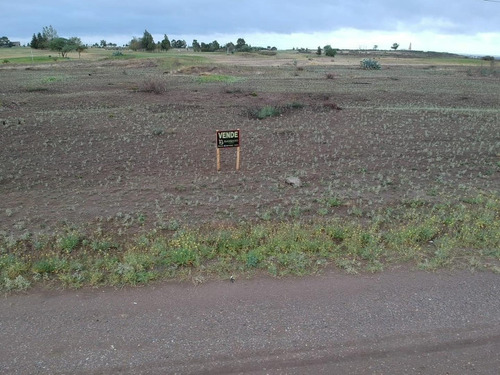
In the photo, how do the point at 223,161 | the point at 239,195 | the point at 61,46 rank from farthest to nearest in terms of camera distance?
1. the point at 61,46
2. the point at 223,161
3. the point at 239,195

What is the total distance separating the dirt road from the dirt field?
2.18 m

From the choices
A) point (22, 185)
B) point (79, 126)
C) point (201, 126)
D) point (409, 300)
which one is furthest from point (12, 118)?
point (409, 300)

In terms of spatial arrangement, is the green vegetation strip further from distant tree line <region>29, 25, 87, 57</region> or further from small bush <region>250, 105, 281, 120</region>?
distant tree line <region>29, 25, 87, 57</region>

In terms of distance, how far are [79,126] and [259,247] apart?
34.2 feet

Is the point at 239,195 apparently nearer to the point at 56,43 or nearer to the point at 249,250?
the point at 249,250

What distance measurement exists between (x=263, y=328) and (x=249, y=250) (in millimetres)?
1770

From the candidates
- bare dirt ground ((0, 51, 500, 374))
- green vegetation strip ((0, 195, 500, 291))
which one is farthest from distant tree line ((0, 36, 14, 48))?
green vegetation strip ((0, 195, 500, 291))

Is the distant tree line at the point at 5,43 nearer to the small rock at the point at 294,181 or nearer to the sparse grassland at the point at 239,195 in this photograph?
the sparse grassland at the point at 239,195

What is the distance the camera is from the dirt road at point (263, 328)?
3.89 meters

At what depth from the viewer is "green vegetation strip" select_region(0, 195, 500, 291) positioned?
5383 mm

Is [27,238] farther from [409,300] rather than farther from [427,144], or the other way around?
[427,144]

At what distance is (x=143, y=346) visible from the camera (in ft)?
13.4

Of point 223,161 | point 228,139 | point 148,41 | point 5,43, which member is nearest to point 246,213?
point 228,139

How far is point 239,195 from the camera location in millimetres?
8289
